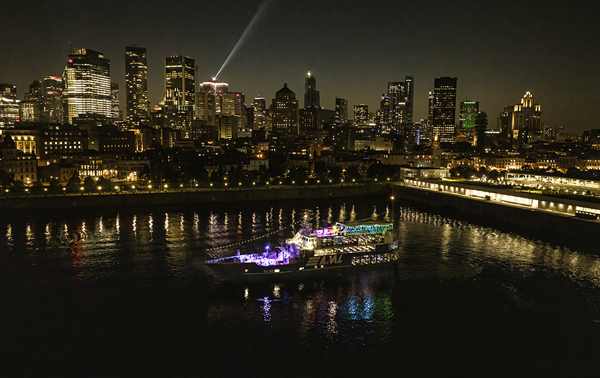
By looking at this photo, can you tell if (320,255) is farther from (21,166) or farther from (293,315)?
(21,166)

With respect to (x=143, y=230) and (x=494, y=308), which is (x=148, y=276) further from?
(x=494, y=308)

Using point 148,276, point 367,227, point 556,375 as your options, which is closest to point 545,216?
point 367,227

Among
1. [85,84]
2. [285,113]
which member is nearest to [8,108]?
[85,84]

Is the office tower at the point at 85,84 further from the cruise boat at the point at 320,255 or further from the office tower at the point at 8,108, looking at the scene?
the cruise boat at the point at 320,255

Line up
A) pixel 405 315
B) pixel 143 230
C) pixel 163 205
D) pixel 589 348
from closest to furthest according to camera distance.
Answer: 1. pixel 589 348
2. pixel 405 315
3. pixel 143 230
4. pixel 163 205

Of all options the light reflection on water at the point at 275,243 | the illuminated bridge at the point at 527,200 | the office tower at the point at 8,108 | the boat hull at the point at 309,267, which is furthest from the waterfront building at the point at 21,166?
the office tower at the point at 8,108
